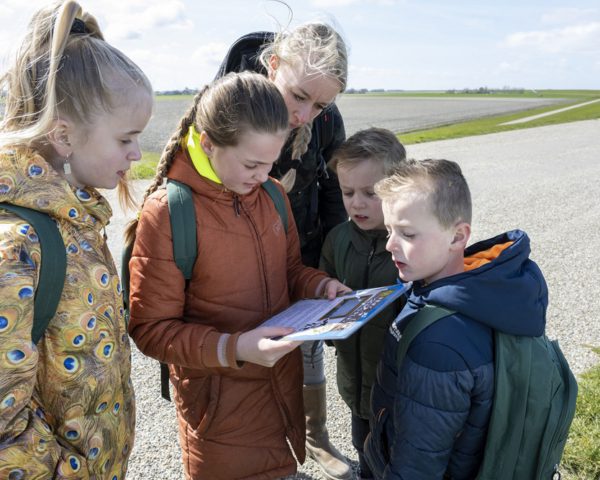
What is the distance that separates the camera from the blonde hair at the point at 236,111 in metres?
2.08

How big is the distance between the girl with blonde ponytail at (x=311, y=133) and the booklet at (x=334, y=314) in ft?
2.32

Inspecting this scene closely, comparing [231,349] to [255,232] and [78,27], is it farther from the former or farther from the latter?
[78,27]

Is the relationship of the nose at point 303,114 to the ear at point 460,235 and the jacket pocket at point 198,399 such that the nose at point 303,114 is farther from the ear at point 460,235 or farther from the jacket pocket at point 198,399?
the jacket pocket at point 198,399

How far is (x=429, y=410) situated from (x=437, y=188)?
788 mm

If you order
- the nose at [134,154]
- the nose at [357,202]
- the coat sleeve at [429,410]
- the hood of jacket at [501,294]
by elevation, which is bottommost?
the coat sleeve at [429,410]

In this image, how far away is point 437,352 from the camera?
6.17ft

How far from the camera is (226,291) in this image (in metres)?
2.20

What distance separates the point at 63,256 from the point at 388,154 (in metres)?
1.60

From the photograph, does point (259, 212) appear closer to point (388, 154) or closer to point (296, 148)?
point (296, 148)

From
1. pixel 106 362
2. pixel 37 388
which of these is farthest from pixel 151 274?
pixel 37 388

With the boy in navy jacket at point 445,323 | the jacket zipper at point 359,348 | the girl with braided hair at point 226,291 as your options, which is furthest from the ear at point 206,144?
the jacket zipper at point 359,348

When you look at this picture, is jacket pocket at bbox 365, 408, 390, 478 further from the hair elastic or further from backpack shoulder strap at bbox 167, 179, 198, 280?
the hair elastic

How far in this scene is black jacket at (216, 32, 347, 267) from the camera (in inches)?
107

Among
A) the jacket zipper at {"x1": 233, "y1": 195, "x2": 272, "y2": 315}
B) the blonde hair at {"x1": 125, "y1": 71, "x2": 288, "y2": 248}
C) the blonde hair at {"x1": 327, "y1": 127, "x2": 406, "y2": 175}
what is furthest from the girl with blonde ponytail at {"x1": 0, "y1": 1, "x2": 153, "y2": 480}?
the blonde hair at {"x1": 327, "y1": 127, "x2": 406, "y2": 175}
